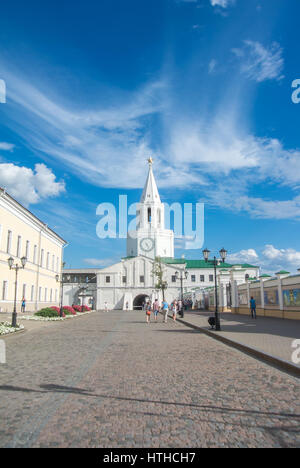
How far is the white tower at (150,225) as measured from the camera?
73562 millimetres

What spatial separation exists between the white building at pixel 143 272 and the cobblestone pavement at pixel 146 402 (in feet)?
181

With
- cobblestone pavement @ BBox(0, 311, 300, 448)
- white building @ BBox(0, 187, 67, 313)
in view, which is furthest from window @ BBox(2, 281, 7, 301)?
cobblestone pavement @ BBox(0, 311, 300, 448)

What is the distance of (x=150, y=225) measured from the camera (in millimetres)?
74750

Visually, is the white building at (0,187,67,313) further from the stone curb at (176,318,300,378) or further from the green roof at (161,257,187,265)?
the green roof at (161,257,187,265)

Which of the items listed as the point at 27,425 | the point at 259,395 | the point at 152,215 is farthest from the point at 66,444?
the point at 152,215

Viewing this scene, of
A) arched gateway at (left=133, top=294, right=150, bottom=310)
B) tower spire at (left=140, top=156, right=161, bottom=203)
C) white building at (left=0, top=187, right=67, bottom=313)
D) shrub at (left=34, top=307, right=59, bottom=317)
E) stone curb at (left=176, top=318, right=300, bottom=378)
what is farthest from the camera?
tower spire at (left=140, top=156, right=161, bottom=203)

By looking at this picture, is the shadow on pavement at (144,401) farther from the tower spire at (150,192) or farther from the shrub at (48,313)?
the tower spire at (150,192)

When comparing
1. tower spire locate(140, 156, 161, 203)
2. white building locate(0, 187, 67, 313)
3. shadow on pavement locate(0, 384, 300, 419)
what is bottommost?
shadow on pavement locate(0, 384, 300, 419)

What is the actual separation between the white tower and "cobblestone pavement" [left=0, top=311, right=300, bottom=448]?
64082 millimetres

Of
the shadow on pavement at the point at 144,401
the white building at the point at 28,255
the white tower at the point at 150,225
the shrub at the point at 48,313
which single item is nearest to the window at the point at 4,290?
the white building at the point at 28,255

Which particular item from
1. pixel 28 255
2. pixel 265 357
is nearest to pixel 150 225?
pixel 28 255

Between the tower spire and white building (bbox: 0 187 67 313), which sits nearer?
white building (bbox: 0 187 67 313)

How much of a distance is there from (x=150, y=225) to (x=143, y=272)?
12.1 m

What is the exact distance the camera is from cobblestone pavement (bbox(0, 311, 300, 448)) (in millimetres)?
4066
